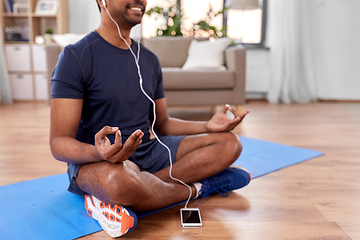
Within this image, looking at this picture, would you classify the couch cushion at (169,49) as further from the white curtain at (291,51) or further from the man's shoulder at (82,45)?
the man's shoulder at (82,45)

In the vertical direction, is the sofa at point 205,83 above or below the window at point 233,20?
below

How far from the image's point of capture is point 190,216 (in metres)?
1.13

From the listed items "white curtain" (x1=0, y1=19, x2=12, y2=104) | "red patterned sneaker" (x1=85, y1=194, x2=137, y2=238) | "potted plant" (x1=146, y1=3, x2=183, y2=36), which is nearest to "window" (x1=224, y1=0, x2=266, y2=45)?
"potted plant" (x1=146, y1=3, x2=183, y2=36)

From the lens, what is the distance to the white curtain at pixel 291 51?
4.24m

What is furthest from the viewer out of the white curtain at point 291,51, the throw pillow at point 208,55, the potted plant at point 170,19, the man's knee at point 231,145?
the white curtain at point 291,51

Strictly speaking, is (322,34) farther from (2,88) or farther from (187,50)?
(2,88)

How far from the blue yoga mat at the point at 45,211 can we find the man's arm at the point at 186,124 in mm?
370

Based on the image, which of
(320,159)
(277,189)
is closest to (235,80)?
(320,159)

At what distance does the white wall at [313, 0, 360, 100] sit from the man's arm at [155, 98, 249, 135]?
3.63m

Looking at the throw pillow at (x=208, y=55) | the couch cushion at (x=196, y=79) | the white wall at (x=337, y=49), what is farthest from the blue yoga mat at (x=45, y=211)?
the white wall at (x=337, y=49)

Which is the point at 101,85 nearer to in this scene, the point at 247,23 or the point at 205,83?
the point at 205,83

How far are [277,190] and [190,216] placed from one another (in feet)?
1.59

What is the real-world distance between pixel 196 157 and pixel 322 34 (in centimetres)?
385

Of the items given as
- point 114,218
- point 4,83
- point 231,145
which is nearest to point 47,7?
point 4,83
